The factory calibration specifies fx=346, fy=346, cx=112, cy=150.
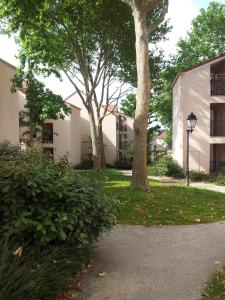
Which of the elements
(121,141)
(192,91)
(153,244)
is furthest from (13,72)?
(121,141)

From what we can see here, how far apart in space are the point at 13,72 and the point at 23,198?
13.2 meters

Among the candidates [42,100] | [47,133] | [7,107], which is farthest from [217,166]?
[47,133]

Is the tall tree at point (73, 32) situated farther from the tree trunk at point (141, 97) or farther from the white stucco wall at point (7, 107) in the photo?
the tree trunk at point (141, 97)

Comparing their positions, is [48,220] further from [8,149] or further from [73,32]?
[73,32]

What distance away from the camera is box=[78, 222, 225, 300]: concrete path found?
4.38 meters

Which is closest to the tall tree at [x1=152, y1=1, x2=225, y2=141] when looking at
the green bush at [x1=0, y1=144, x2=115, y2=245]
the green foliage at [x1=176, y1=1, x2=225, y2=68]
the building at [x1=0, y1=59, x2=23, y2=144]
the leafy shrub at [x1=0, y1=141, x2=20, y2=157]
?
the green foliage at [x1=176, y1=1, x2=225, y2=68]

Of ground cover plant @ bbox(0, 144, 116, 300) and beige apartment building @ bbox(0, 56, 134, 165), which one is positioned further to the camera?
beige apartment building @ bbox(0, 56, 134, 165)

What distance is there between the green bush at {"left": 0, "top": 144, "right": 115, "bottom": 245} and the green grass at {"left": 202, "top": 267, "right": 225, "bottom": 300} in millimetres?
1673

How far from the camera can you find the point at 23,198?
490cm

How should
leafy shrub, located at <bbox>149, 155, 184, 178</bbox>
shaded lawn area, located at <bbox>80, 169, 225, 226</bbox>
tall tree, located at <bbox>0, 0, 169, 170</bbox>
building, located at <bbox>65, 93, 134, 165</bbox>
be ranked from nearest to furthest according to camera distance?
shaded lawn area, located at <bbox>80, 169, 225, 226</bbox>, tall tree, located at <bbox>0, 0, 169, 170</bbox>, leafy shrub, located at <bbox>149, 155, 184, 178</bbox>, building, located at <bbox>65, 93, 134, 165</bbox>

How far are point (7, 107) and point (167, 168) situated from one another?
39.0 ft

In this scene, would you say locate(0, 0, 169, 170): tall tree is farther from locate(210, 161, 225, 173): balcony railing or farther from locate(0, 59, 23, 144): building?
locate(210, 161, 225, 173): balcony railing

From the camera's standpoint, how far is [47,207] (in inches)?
194

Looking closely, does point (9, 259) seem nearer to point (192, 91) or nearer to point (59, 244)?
point (59, 244)
